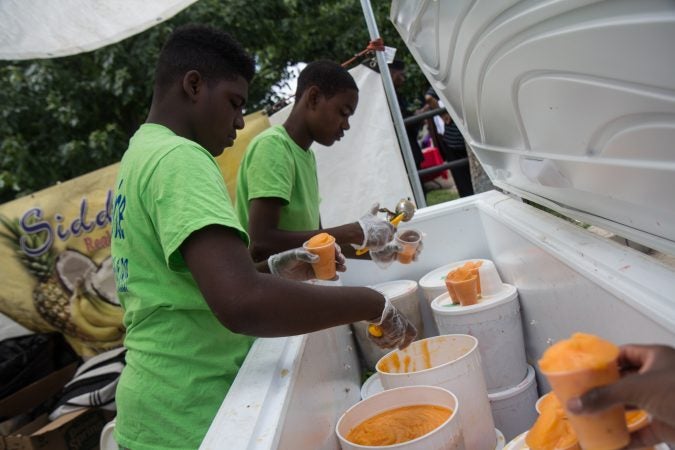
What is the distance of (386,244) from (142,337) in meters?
1.39

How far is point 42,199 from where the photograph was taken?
14.3 ft

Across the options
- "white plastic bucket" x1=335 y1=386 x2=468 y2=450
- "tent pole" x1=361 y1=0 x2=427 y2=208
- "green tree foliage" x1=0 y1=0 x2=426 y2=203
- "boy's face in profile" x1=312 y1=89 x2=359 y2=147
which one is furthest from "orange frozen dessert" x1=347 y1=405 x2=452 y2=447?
"green tree foliage" x1=0 y1=0 x2=426 y2=203

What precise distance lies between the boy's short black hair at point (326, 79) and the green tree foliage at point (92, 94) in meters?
4.90

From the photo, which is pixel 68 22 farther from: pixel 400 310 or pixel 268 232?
pixel 400 310

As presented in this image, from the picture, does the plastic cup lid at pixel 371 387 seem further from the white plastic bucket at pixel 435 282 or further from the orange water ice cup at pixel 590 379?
the orange water ice cup at pixel 590 379

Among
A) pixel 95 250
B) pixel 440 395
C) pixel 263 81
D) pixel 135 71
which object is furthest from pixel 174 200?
pixel 263 81

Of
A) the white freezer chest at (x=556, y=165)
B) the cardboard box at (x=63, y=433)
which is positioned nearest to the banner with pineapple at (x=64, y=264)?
the cardboard box at (x=63, y=433)

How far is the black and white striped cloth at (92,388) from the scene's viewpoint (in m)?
3.60

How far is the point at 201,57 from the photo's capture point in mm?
1571

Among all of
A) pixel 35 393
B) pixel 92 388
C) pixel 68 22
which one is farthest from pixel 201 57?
pixel 35 393

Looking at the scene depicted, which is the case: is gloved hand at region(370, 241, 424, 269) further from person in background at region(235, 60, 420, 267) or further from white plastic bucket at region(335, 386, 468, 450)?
white plastic bucket at region(335, 386, 468, 450)

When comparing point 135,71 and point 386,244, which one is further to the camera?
point 135,71

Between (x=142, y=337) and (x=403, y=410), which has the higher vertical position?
(x=142, y=337)

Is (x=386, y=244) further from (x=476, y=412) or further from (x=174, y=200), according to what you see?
(x=174, y=200)
